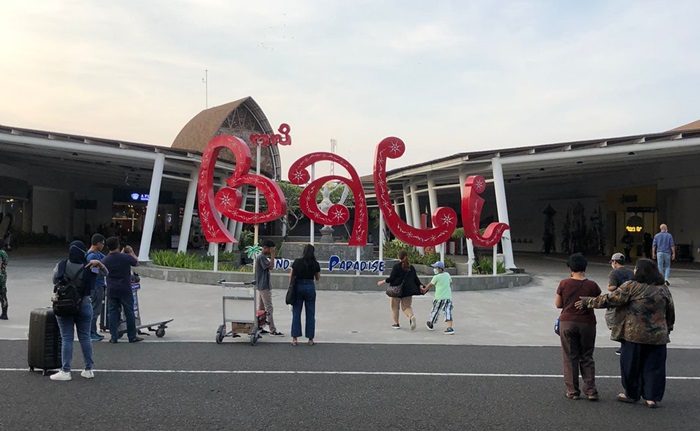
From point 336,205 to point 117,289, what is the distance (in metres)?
8.05

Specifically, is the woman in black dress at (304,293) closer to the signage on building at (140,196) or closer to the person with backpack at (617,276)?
the person with backpack at (617,276)

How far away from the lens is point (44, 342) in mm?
6094

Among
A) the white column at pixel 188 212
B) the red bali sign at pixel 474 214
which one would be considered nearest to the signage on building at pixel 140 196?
the white column at pixel 188 212

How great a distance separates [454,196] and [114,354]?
32884mm

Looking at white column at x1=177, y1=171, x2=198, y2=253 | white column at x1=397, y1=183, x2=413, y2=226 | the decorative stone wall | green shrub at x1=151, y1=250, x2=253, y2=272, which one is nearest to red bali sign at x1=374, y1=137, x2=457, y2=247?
the decorative stone wall

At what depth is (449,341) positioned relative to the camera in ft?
28.3

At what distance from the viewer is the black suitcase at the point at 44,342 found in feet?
20.0

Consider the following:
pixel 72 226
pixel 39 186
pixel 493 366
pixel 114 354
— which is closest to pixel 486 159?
pixel 493 366

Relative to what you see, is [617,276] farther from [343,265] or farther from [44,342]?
[343,265]

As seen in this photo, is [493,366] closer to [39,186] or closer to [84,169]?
[84,169]

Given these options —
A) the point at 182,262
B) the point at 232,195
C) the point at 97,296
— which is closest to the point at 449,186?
the point at 232,195

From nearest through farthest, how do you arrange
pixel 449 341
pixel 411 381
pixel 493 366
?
pixel 411 381
pixel 493 366
pixel 449 341

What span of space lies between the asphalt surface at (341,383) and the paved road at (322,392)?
0.06 ft

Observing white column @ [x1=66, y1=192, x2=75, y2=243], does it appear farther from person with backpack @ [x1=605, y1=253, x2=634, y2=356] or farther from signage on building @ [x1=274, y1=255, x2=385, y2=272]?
person with backpack @ [x1=605, y1=253, x2=634, y2=356]
